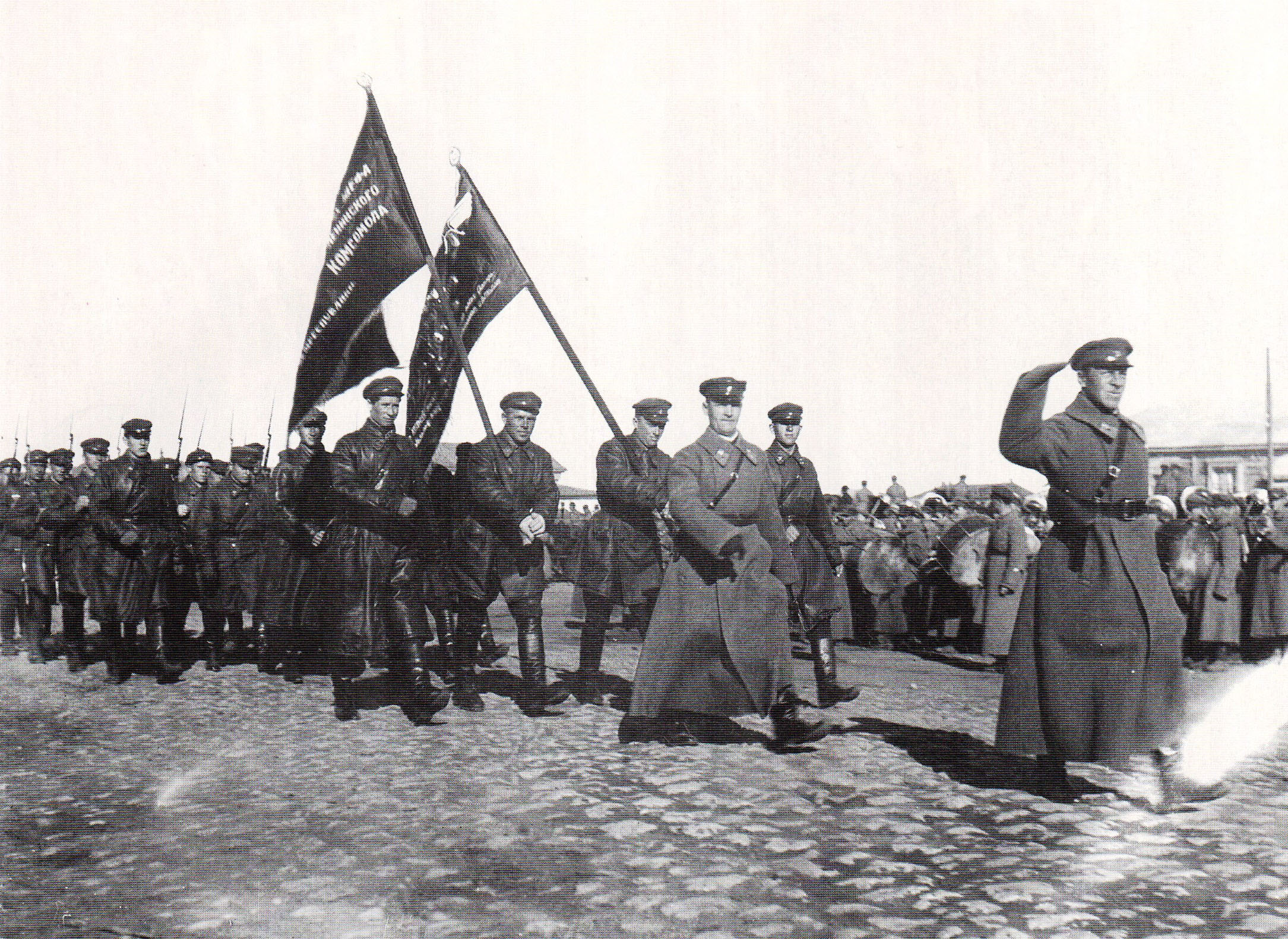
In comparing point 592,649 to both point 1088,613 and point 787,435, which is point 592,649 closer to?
point 787,435

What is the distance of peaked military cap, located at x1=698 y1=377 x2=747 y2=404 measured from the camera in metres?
6.60

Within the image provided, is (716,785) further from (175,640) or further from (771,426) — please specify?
(175,640)

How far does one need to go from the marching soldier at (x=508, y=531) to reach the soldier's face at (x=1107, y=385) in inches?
142

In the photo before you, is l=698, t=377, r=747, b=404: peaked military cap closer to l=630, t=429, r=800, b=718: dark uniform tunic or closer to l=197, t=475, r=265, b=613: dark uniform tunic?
l=630, t=429, r=800, b=718: dark uniform tunic

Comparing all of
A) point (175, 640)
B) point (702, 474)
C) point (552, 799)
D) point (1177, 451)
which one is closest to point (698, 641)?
point (702, 474)

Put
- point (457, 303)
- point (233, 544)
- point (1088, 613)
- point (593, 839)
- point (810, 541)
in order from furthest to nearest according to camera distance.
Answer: point (233, 544) < point (810, 541) < point (457, 303) < point (1088, 613) < point (593, 839)

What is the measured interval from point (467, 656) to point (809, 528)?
2.50 metres

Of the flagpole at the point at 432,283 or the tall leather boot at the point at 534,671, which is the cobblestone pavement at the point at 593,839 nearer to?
the tall leather boot at the point at 534,671

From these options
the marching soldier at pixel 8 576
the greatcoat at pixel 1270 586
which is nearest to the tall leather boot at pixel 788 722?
the greatcoat at pixel 1270 586

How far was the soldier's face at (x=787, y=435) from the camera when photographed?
26.8 ft

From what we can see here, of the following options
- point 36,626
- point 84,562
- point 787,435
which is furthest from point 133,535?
point 787,435

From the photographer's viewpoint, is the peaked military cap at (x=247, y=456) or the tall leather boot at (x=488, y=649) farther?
the peaked military cap at (x=247, y=456)

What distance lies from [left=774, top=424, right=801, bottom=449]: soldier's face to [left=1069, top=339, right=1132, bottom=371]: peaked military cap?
9.96ft

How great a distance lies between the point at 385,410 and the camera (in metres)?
7.55
